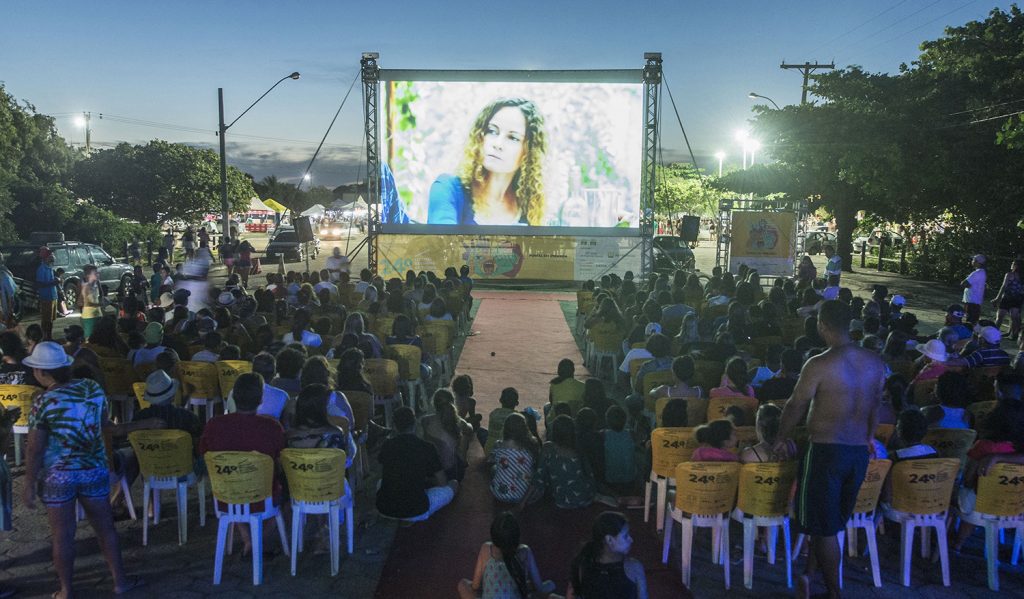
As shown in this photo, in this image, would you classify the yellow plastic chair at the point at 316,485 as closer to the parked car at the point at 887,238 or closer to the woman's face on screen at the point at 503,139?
the woman's face on screen at the point at 503,139

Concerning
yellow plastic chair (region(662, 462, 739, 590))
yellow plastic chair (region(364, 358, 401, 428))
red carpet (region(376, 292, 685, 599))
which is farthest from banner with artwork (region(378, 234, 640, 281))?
yellow plastic chair (region(662, 462, 739, 590))

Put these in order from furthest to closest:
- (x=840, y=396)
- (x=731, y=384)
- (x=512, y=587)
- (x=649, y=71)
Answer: (x=649, y=71) < (x=731, y=384) < (x=840, y=396) < (x=512, y=587)

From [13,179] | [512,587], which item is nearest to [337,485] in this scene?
[512,587]

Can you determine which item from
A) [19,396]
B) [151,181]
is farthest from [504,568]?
[151,181]

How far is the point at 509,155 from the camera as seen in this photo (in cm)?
1944

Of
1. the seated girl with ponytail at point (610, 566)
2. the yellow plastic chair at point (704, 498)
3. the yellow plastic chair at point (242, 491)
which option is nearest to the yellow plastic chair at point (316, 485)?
the yellow plastic chair at point (242, 491)

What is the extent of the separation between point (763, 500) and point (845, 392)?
3.28 ft

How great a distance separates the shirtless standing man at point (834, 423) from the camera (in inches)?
169

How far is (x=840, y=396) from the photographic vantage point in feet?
14.1

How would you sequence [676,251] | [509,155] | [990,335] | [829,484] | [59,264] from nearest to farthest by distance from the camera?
[829,484] < [990,335] < [59,264] < [509,155] < [676,251]

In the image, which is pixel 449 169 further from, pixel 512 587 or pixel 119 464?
pixel 512 587

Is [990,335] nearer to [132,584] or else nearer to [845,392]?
[845,392]

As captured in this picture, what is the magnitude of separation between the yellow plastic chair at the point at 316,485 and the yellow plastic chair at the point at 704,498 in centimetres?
222

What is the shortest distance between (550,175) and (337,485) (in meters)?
15.1
